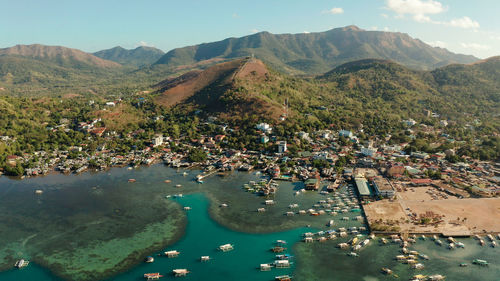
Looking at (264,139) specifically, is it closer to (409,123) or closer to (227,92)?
(227,92)

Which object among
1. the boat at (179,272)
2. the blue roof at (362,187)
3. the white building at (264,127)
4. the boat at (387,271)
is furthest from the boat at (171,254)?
the white building at (264,127)

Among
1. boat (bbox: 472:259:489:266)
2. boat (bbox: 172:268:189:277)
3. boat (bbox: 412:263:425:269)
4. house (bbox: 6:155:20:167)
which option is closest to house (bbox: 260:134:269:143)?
boat (bbox: 172:268:189:277)

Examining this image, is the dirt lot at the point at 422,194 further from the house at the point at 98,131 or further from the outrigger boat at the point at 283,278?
the house at the point at 98,131

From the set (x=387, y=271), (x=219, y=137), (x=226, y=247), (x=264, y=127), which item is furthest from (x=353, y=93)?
(x=226, y=247)

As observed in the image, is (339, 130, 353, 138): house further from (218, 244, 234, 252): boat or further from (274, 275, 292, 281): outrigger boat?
(274, 275, 292, 281): outrigger boat

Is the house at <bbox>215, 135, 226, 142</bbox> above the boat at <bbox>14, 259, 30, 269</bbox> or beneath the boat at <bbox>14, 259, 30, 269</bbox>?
above

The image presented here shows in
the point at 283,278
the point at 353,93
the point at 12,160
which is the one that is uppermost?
the point at 353,93

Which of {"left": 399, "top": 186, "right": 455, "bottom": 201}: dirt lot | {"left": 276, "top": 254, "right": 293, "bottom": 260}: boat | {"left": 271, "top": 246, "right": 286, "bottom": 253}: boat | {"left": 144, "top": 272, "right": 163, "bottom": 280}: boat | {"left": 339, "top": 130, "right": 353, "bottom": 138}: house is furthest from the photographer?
{"left": 339, "top": 130, "right": 353, "bottom": 138}: house
